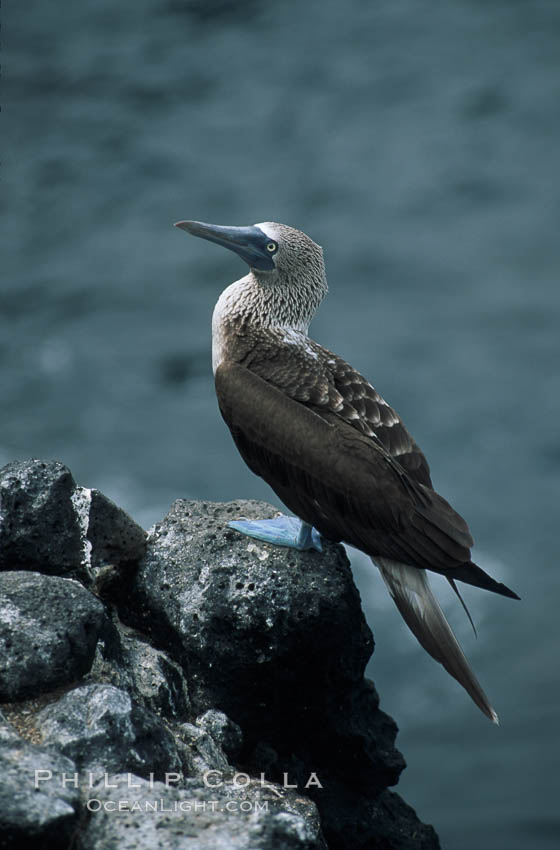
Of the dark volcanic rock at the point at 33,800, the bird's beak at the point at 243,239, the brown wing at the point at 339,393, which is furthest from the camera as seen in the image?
the bird's beak at the point at 243,239

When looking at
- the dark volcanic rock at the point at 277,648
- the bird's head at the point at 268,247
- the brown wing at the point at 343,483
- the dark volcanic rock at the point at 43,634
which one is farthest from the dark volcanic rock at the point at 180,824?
the bird's head at the point at 268,247

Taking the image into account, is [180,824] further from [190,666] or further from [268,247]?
[268,247]

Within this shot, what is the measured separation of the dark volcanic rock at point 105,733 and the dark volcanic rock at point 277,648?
1.18m

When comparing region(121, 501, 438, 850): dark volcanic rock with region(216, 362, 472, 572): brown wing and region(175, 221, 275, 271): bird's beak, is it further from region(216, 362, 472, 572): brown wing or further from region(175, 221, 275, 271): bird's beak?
region(175, 221, 275, 271): bird's beak

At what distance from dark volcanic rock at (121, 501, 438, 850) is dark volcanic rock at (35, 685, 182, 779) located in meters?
1.18

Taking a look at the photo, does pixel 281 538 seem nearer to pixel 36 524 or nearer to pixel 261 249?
pixel 36 524

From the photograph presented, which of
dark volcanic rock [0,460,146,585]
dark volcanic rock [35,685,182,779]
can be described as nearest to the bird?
dark volcanic rock [0,460,146,585]

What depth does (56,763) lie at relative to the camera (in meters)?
4.80

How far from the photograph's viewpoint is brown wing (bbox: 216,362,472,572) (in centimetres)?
684

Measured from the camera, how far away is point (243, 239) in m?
7.67

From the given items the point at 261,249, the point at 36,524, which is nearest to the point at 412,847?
the point at 36,524

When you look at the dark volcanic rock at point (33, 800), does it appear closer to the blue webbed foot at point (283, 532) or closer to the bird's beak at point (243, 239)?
the blue webbed foot at point (283, 532)

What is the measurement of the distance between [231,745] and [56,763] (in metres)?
2.05

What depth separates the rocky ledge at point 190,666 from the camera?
5504 millimetres
